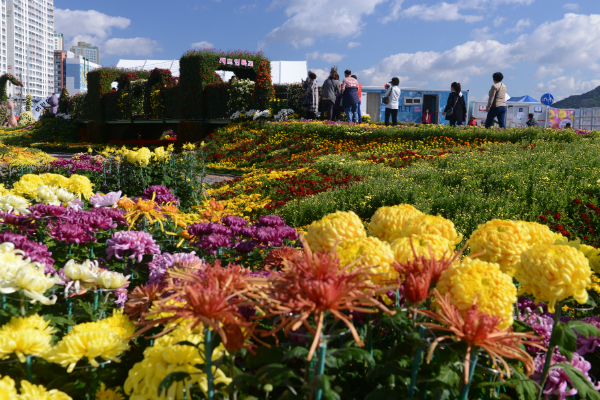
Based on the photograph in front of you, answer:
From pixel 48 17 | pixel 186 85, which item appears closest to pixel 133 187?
pixel 186 85

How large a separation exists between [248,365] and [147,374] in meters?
0.23

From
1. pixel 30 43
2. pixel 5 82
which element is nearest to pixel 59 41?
pixel 30 43

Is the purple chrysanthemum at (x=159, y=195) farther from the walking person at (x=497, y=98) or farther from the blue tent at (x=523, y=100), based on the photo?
the blue tent at (x=523, y=100)

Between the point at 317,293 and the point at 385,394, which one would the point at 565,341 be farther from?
the point at 317,293

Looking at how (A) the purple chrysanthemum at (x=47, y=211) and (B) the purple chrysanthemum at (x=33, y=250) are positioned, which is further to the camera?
(A) the purple chrysanthemum at (x=47, y=211)

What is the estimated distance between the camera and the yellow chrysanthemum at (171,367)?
943 mm

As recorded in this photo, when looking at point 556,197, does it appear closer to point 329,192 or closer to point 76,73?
point 329,192

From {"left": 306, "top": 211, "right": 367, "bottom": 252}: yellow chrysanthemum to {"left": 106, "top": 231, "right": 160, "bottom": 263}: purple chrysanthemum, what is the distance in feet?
3.46

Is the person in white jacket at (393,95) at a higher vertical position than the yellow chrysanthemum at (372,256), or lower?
higher

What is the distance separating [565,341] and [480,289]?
0.40 meters

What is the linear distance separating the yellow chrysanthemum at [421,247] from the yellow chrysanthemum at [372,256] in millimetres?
39

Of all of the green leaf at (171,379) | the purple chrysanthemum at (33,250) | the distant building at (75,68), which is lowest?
the green leaf at (171,379)

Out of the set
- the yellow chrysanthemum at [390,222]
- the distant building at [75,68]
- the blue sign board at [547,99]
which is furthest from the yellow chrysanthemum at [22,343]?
the distant building at [75,68]

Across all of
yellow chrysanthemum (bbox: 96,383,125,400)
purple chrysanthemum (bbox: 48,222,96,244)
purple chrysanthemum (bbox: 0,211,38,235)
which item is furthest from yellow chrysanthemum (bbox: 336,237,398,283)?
purple chrysanthemum (bbox: 0,211,38,235)
